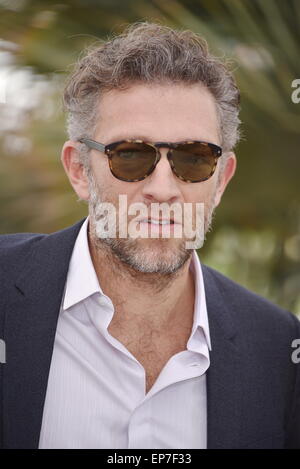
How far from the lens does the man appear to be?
1521mm

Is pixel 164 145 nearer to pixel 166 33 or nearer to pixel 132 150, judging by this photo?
pixel 132 150

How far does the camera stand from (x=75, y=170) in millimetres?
1858

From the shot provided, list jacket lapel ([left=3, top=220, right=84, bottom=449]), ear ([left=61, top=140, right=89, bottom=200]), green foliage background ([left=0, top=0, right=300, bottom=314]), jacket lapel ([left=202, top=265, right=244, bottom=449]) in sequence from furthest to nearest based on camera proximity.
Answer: green foliage background ([left=0, top=0, right=300, bottom=314])
ear ([left=61, top=140, right=89, bottom=200])
jacket lapel ([left=202, top=265, right=244, bottom=449])
jacket lapel ([left=3, top=220, right=84, bottom=449])

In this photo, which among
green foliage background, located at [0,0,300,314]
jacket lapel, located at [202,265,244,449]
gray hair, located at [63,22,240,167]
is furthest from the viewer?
green foliage background, located at [0,0,300,314]

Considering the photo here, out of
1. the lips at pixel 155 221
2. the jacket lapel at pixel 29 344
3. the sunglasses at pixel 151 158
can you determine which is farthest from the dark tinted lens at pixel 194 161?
the jacket lapel at pixel 29 344

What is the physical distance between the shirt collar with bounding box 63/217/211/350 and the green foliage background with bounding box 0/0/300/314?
1.71ft

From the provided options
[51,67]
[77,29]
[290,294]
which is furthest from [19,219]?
[290,294]

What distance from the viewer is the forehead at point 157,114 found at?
1600 mm

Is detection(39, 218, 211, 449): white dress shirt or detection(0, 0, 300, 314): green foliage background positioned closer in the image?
detection(39, 218, 211, 449): white dress shirt

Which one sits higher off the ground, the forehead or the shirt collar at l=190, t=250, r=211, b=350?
the forehead

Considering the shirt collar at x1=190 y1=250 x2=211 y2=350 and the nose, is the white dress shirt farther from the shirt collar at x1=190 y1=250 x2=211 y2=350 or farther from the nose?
the nose

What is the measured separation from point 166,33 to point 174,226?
0.62 metres

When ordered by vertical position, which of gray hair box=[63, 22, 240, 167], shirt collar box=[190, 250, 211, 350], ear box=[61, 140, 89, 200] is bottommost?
shirt collar box=[190, 250, 211, 350]

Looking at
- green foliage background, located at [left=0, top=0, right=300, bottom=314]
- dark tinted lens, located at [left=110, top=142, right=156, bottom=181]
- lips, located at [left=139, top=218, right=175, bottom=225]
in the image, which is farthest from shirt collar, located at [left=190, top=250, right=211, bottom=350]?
green foliage background, located at [left=0, top=0, right=300, bottom=314]
